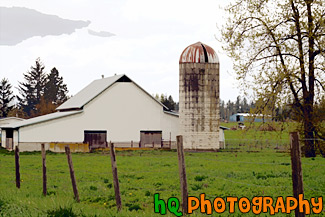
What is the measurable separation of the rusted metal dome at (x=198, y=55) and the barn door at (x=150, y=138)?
7.97 metres

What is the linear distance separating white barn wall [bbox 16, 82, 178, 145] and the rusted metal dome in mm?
5988

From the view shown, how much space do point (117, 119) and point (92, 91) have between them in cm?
651

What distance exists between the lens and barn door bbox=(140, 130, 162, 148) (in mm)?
48500

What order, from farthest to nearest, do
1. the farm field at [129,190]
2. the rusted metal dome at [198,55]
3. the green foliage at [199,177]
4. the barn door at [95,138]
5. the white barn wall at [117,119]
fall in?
the rusted metal dome at [198,55] → the barn door at [95,138] → the white barn wall at [117,119] → the green foliage at [199,177] → the farm field at [129,190]

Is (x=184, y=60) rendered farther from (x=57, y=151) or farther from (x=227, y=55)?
(x=227, y=55)

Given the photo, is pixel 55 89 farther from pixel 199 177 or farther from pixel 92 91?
pixel 199 177

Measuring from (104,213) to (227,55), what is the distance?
65.4 feet

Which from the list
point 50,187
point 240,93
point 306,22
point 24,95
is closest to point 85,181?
point 50,187

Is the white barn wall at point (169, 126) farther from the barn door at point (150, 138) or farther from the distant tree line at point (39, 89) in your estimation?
the distant tree line at point (39, 89)

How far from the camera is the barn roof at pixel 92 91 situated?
47.4 m

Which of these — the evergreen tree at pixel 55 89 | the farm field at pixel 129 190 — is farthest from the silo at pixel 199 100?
the evergreen tree at pixel 55 89

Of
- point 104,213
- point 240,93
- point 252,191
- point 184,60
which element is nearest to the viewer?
point 104,213

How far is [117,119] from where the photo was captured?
156 feet

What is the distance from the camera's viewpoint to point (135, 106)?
48.6 meters
